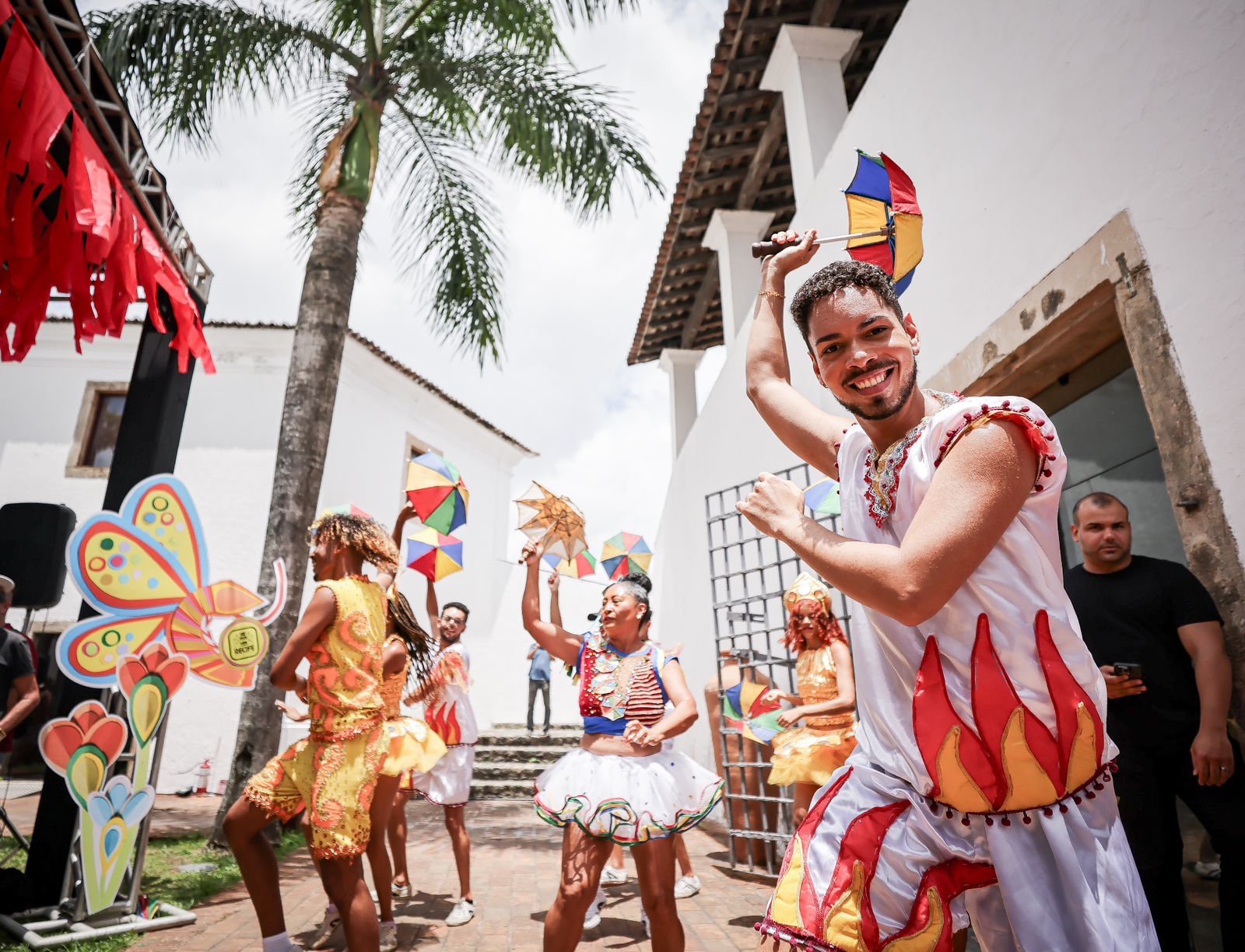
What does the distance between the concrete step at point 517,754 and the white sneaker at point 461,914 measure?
760 centimetres

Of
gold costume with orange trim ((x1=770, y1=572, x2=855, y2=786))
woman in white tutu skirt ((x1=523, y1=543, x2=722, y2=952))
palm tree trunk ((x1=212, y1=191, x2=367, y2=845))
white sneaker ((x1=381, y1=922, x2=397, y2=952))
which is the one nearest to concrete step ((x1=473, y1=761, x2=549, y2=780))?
palm tree trunk ((x1=212, y1=191, x2=367, y2=845))

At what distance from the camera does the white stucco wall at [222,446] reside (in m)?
11.3

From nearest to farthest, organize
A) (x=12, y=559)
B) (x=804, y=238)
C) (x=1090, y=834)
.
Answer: (x=1090, y=834)
(x=804, y=238)
(x=12, y=559)

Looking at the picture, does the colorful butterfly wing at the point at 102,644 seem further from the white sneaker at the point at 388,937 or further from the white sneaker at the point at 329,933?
the white sneaker at the point at 388,937

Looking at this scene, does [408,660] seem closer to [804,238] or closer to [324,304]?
[804,238]

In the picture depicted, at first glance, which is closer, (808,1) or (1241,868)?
(1241,868)

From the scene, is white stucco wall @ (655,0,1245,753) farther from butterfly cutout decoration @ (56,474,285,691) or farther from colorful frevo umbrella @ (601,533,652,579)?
butterfly cutout decoration @ (56,474,285,691)

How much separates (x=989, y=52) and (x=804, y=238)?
2.81 meters

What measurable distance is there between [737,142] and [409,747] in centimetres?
691

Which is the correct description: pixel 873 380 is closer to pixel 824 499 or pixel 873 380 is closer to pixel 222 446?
pixel 824 499

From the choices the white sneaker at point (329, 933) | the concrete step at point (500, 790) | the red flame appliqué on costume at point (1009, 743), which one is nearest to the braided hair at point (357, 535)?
the white sneaker at point (329, 933)

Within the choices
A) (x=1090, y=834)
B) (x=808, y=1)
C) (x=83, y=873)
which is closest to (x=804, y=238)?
(x=1090, y=834)

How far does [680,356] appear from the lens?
1184 cm

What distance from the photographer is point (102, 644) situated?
3.85 metres
